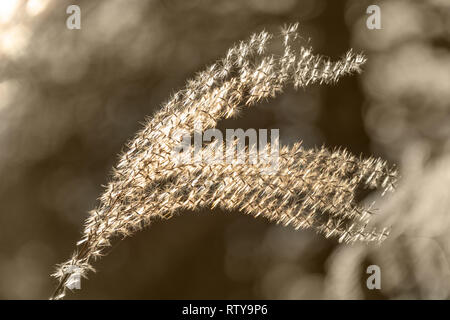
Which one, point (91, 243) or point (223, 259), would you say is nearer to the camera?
point (91, 243)

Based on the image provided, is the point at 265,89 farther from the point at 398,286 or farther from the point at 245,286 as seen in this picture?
the point at 398,286

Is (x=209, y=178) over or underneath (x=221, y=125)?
underneath

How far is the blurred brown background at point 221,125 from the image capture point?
0.96 metres

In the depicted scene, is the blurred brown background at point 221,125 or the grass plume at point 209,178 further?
the blurred brown background at point 221,125

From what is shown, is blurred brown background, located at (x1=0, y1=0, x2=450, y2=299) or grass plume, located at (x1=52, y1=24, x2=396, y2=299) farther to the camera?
blurred brown background, located at (x1=0, y1=0, x2=450, y2=299)

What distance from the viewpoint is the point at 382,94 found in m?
1.02

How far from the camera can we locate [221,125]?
0.95 metres

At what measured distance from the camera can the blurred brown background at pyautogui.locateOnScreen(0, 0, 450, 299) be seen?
958mm

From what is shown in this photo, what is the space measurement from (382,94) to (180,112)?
539 millimetres

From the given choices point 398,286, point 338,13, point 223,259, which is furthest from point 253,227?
point 338,13

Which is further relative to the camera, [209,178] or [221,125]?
[221,125]
